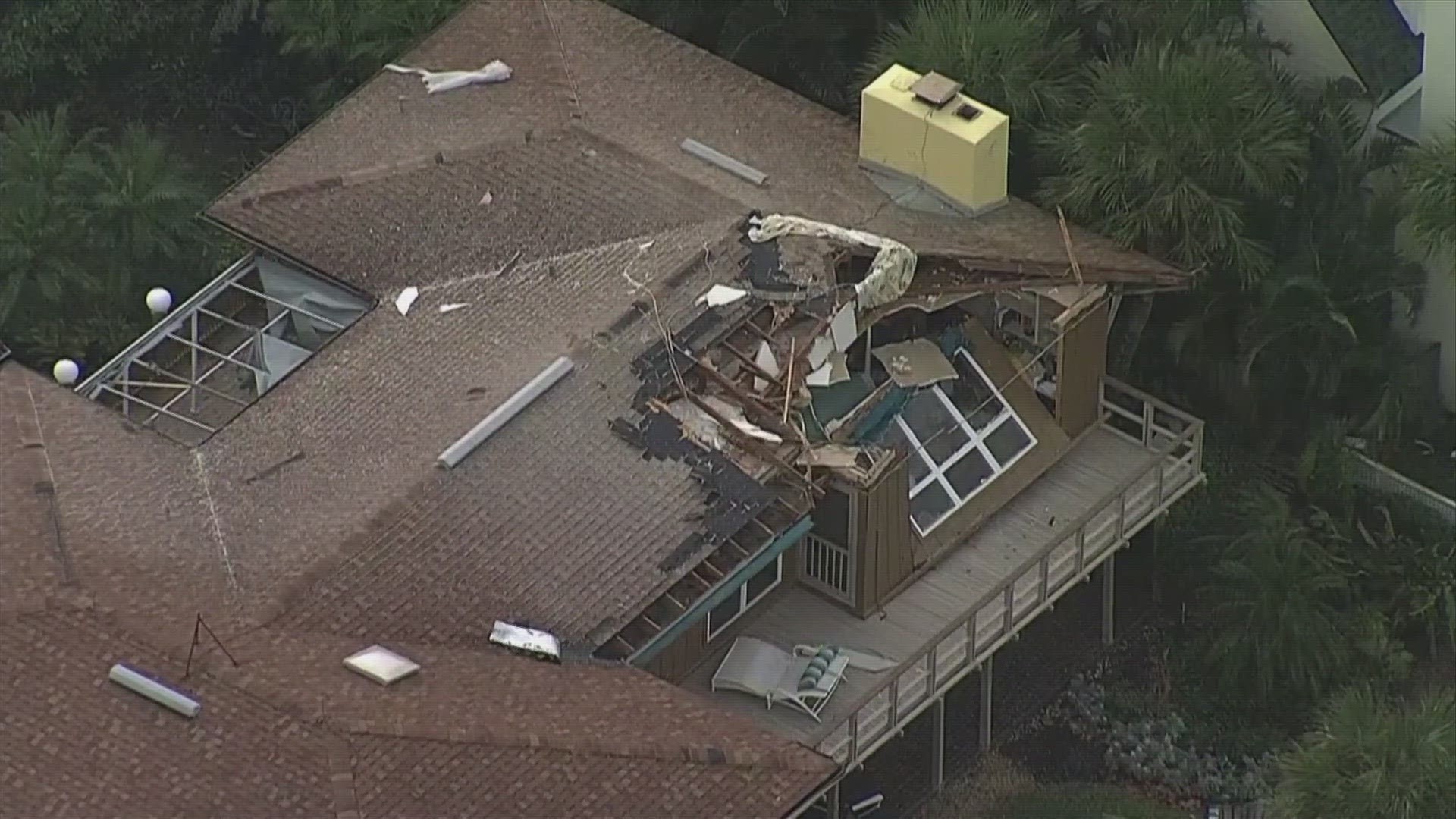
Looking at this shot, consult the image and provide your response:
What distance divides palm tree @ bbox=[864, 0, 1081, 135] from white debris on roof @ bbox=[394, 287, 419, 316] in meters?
9.07

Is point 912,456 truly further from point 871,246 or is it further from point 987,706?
point 987,706

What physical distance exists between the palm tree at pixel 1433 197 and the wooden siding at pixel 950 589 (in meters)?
5.11

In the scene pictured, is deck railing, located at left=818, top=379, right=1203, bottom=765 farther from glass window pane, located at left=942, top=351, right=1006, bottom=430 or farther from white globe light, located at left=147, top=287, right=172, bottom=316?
white globe light, located at left=147, top=287, right=172, bottom=316

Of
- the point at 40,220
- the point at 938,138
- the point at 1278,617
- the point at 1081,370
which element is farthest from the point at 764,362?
the point at 40,220

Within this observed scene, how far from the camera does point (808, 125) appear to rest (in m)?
46.5

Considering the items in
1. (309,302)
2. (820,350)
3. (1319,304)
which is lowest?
(1319,304)

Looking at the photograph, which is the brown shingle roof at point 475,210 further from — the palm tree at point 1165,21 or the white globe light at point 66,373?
the palm tree at point 1165,21

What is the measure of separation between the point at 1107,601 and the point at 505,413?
10830 mm

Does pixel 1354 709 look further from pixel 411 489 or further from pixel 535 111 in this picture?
pixel 535 111

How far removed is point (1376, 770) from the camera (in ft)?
126

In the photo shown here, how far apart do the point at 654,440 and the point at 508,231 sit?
609 cm

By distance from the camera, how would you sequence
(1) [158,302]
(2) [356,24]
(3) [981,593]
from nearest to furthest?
(3) [981,593]
(1) [158,302]
(2) [356,24]

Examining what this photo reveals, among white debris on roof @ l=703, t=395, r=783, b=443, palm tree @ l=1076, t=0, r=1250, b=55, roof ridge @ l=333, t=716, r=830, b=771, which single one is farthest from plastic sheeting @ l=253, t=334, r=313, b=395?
palm tree @ l=1076, t=0, r=1250, b=55

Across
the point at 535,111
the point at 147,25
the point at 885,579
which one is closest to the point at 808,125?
the point at 535,111
